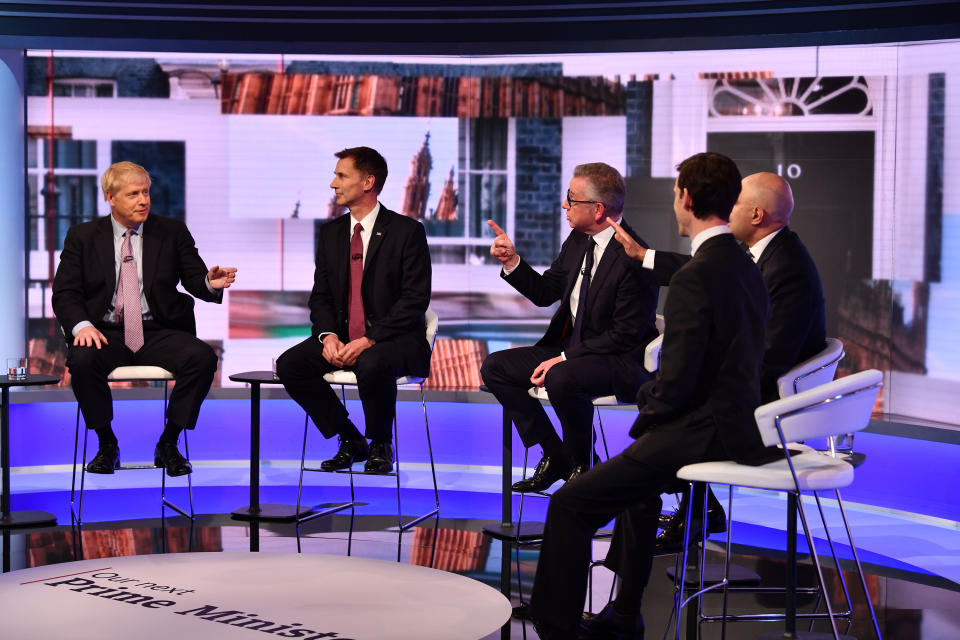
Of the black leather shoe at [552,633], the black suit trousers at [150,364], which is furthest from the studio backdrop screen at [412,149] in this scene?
the black leather shoe at [552,633]

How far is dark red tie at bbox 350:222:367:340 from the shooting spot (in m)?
4.86

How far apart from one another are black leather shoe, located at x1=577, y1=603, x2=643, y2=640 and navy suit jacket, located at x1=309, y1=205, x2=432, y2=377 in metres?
1.70

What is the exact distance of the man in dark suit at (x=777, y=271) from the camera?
145 inches

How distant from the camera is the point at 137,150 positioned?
6.45m

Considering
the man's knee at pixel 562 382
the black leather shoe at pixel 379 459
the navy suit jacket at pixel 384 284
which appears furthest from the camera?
the navy suit jacket at pixel 384 284

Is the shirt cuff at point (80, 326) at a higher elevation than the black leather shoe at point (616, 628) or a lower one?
higher

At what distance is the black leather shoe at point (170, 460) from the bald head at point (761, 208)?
8.00 feet

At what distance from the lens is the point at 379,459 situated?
178 inches

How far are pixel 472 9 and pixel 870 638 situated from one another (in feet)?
12.0

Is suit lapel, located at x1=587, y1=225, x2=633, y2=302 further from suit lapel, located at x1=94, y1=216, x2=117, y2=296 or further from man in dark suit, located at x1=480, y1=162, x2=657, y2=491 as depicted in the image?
suit lapel, located at x1=94, y1=216, x2=117, y2=296

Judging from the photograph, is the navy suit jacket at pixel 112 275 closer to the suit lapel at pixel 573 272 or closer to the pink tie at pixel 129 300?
the pink tie at pixel 129 300

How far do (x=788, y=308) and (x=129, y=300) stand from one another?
2821mm

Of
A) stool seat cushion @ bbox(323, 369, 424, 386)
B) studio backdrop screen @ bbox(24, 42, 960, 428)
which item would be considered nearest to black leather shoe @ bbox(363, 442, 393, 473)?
stool seat cushion @ bbox(323, 369, 424, 386)

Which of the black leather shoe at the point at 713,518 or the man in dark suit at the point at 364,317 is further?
the man in dark suit at the point at 364,317
